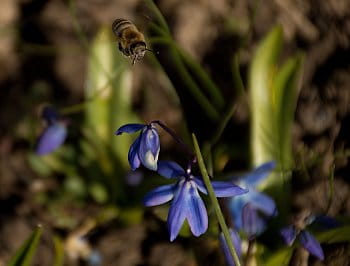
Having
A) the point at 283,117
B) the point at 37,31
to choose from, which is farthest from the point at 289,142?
the point at 37,31

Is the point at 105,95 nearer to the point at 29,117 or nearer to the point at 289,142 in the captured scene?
the point at 29,117

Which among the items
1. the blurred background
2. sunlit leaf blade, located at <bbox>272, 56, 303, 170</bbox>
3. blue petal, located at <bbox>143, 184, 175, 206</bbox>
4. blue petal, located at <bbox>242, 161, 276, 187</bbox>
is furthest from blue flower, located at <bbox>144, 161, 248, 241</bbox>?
sunlit leaf blade, located at <bbox>272, 56, 303, 170</bbox>

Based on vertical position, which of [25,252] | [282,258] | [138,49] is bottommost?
[282,258]

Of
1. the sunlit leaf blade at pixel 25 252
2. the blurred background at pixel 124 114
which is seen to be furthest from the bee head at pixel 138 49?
the sunlit leaf blade at pixel 25 252

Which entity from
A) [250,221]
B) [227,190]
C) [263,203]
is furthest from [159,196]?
[263,203]

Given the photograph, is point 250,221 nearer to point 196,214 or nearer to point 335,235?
point 335,235

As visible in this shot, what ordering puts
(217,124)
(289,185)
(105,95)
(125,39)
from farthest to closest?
1. (105,95)
2. (217,124)
3. (289,185)
4. (125,39)

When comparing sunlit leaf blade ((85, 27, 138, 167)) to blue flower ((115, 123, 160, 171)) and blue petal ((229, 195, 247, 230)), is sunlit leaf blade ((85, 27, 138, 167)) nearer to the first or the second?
blue petal ((229, 195, 247, 230))
